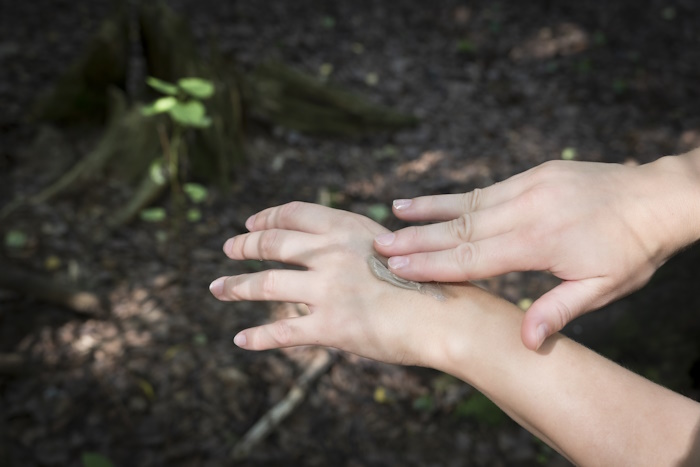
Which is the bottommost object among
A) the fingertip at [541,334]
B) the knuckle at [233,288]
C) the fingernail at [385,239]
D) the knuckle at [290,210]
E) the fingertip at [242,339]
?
the fingertip at [242,339]

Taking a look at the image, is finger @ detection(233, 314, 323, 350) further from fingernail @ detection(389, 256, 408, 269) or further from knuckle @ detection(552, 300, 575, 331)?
knuckle @ detection(552, 300, 575, 331)

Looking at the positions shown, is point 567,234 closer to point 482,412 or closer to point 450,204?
point 450,204

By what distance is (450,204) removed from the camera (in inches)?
62.7

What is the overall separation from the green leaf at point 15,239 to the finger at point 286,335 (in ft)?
7.44

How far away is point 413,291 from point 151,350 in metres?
1.78

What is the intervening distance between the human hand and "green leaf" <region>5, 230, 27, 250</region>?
2112 millimetres

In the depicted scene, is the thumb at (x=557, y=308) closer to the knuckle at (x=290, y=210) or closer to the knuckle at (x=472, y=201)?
the knuckle at (x=472, y=201)

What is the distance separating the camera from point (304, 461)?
242 centimetres

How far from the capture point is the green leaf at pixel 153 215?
9.83 ft

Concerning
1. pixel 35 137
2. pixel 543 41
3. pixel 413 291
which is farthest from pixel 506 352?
pixel 543 41

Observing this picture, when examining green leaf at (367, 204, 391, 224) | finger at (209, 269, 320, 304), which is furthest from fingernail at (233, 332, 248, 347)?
green leaf at (367, 204, 391, 224)

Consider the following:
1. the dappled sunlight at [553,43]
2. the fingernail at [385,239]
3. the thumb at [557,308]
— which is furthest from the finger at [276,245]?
the dappled sunlight at [553,43]

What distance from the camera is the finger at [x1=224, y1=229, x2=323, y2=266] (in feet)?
4.88

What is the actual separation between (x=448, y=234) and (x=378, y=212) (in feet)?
7.31
